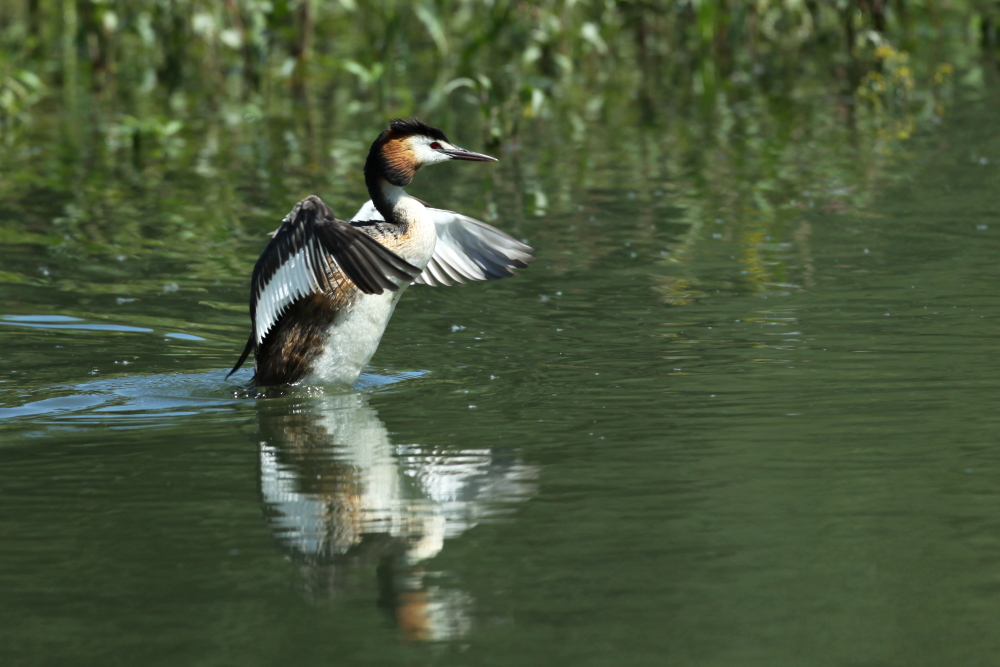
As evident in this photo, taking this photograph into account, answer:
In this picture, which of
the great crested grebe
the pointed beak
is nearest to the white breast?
the great crested grebe

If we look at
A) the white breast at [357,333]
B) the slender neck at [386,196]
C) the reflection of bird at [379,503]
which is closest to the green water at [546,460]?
the reflection of bird at [379,503]

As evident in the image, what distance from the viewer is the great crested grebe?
22.3ft

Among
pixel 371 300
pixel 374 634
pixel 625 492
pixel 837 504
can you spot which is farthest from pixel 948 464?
pixel 371 300

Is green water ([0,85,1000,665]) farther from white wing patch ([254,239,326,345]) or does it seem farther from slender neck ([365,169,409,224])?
slender neck ([365,169,409,224])

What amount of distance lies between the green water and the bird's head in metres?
1.01

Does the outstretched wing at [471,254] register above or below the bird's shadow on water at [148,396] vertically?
above

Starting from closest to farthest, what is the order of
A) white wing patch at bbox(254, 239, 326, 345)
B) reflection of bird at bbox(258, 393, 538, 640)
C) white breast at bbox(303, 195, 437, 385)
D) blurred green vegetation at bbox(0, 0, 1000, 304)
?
reflection of bird at bbox(258, 393, 538, 640), white wing patch at bbox(254, 239, 326, 345), white breast at bbox(303, 195, 437, 385), blurred green vegetation at bbox(0, 0, 1000, 304)

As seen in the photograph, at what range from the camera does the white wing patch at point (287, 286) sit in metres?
6.98

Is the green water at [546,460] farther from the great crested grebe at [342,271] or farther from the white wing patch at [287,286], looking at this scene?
the white wing patch at [287,286]

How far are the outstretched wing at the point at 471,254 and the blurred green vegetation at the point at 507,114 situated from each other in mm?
1082

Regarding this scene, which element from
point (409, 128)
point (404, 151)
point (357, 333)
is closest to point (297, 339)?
point (357, 333)

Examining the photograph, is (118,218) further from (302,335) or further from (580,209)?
(302,335)

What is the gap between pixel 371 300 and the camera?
7.39 m

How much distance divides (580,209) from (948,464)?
262 inches
